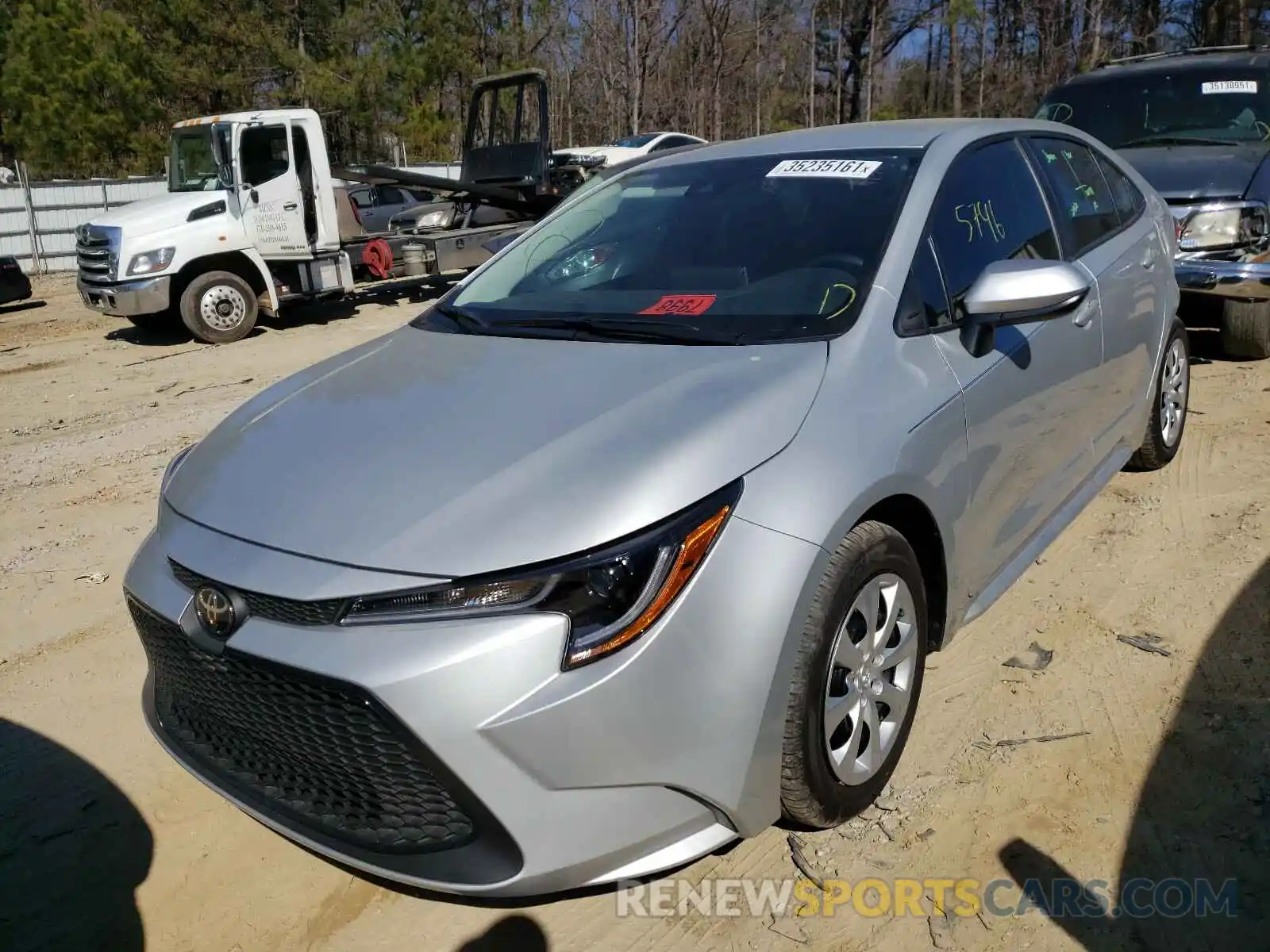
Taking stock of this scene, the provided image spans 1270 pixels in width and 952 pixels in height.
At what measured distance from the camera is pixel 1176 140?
7066 millimetres

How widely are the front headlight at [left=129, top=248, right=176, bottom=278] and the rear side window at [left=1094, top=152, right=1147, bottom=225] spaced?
9.23m

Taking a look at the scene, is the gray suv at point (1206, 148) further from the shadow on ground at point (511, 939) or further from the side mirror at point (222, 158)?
the side mirror at point (222, 158)

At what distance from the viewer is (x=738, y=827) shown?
2133mm

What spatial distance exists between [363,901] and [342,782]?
1.80 feet

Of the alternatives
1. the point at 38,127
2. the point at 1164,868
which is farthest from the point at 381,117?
the point at 1164,868

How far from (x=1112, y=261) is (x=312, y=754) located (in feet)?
11.1

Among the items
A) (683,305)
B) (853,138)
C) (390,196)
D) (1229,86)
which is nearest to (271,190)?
(390,196)

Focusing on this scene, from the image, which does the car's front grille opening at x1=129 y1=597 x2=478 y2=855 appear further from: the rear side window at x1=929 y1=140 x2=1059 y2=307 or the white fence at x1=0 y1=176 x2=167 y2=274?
the white fence at x1=0 y1=176 x2=167 y2=274

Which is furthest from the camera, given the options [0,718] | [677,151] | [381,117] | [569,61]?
[569,61]

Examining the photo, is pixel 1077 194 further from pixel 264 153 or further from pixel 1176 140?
pixel 264 153

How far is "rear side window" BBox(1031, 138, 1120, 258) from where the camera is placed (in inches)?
146

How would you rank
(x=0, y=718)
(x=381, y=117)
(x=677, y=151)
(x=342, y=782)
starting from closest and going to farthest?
(x=342, y=782) < (x=0, y=718) < (x=677, y=151) < (x=381, y=117)

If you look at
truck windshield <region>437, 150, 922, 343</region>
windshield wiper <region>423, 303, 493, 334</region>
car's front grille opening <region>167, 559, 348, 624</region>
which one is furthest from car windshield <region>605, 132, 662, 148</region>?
car's front grille opening <region>167, 559, 348, 624</region>

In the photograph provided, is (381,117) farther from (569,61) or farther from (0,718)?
(0,718)
